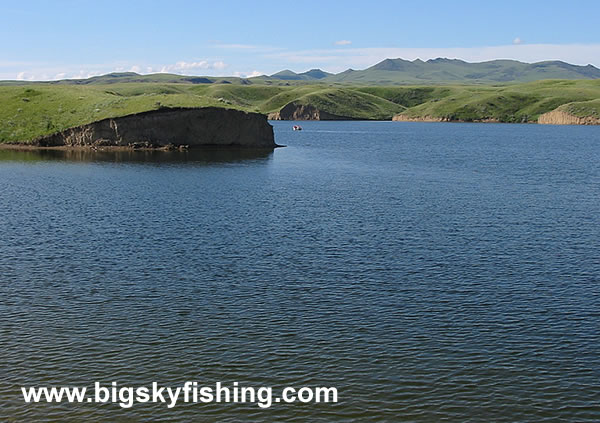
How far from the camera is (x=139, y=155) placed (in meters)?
125

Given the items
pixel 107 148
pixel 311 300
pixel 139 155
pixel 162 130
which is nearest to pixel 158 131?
pixel 162 130

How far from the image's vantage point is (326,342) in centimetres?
3086

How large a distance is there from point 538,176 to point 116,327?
83.6 m

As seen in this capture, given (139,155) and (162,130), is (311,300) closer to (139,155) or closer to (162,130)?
(139,155)

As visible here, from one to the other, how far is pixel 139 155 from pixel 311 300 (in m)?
95.1

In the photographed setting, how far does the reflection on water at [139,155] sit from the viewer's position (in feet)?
385

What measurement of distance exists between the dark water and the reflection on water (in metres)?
39.8

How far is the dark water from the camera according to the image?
26031 millimetres

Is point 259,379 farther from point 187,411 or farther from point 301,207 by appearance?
point 301,207

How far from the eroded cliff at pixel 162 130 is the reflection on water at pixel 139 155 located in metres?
2.69

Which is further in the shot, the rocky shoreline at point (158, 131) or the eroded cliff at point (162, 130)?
the rocky shoreline at point (158, 131)

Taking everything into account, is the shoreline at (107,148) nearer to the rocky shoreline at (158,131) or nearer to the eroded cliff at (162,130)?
the rocky shoreline at (158,131)

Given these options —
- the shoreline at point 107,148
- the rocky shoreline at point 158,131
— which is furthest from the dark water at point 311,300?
the rocky shoreline at point 158,131

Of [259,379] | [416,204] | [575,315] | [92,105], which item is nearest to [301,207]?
[416,204]
